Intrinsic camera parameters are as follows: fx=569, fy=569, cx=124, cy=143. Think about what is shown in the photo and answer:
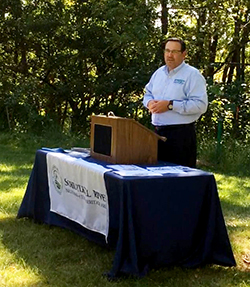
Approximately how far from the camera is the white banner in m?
4.05

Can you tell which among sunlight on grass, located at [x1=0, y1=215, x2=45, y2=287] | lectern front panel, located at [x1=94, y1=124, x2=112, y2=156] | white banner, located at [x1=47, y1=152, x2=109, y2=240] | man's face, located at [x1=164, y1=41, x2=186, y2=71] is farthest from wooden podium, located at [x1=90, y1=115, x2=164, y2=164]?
sunlight on grass, located at [x1=0, y1=215, x2=45, y2=287]

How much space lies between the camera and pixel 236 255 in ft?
14.5

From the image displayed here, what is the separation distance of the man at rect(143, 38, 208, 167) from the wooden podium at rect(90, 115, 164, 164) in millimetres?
275

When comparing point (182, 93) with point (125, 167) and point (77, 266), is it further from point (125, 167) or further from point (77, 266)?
point (77, 266)

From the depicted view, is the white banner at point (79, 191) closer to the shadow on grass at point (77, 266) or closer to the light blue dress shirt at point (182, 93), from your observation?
the shadow on grass at point (77, 266)

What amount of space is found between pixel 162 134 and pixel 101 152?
0.52m

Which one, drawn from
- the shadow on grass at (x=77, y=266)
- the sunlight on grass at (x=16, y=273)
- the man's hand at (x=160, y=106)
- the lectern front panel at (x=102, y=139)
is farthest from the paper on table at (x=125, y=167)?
the sunlight on grass at (x=16, y=273)

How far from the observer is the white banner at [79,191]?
4055 mm

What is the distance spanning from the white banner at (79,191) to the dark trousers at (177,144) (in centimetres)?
68

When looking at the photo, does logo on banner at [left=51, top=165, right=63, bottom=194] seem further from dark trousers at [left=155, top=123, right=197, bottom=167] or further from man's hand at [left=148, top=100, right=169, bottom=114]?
man's hand at [left=148, top=100, right=169, bottom=114]

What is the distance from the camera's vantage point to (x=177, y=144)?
14.9ft

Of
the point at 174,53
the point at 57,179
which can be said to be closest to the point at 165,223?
the point at 57,179

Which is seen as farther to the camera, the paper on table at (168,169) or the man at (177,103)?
the man at (177,103)

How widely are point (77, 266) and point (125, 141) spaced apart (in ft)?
3.15
